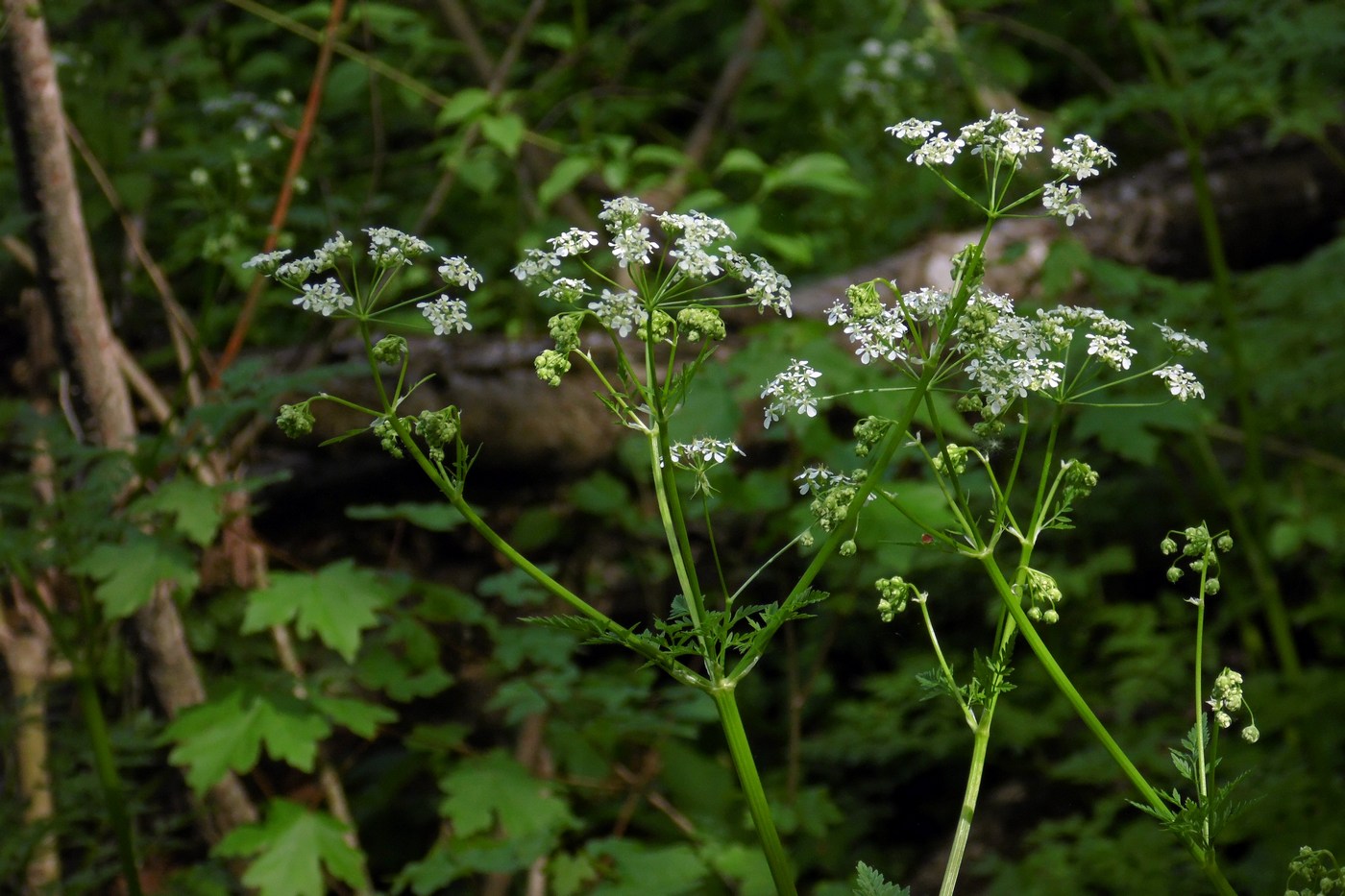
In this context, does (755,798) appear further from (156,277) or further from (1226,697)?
(156,277)

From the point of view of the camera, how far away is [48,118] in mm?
3162

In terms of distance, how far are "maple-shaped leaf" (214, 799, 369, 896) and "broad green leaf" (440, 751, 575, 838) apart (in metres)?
0.31

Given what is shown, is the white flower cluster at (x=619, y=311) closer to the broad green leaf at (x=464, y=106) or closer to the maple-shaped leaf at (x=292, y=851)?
the maple-shaped leaf at (x=292, y=851)

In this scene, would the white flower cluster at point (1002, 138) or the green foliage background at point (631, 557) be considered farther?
the green foliage background at point (631, 557)

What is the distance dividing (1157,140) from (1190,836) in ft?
19.8

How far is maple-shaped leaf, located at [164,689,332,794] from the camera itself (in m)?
2.91

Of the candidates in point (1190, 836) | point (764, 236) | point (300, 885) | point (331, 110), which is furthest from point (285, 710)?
point (331, 110)

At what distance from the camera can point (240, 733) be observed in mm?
2973

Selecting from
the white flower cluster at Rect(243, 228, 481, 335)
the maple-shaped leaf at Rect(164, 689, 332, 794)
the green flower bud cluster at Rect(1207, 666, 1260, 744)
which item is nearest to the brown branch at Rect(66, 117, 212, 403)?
the maple-shaped leaf at Rect(164, 689, 332, 794)

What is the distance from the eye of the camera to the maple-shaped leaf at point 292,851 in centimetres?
306

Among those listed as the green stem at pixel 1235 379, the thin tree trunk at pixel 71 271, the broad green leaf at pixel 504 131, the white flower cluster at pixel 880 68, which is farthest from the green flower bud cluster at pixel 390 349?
the white flower cluster at pixel 880 68

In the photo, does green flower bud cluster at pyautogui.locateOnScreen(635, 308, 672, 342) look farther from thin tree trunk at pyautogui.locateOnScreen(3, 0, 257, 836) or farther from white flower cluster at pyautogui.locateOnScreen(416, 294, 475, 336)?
thin tree trunk at pyautogui.locateOnScreen(3, 0, 257, 836)

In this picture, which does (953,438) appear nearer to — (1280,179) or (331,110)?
(1280,179)

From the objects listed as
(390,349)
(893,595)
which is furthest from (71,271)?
(893,595)
